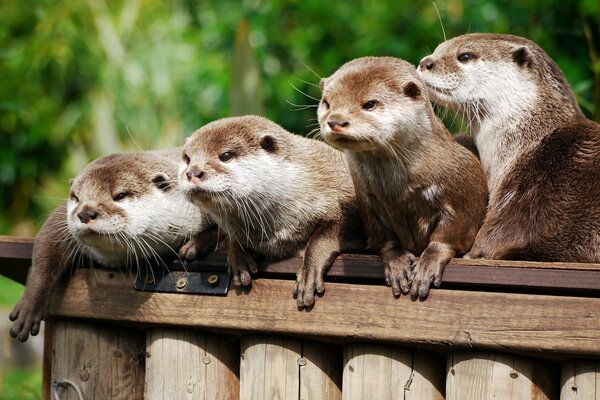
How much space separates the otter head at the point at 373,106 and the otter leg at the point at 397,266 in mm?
333

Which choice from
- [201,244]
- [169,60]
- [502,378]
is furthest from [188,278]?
[169,60]

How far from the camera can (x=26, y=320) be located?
3.46 metres

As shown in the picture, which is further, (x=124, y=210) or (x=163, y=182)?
(x=163, y=182)

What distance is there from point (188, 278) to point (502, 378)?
115cm

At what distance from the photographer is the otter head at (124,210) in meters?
3.36

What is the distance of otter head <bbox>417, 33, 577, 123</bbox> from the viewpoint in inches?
127

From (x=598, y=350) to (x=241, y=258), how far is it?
1197 mm

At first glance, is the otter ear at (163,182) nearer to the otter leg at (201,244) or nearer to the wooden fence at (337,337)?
the otter leg at (201,244)

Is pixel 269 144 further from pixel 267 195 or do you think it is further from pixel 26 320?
pixel 26 320

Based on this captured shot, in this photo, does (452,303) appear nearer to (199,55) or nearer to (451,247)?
(451,247)

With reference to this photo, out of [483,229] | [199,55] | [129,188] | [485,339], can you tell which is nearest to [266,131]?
[129,188]

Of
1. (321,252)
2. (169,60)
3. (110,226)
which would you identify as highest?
(169,60)

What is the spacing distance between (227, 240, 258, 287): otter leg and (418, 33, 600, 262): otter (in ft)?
2.37

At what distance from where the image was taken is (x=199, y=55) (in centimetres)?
787
